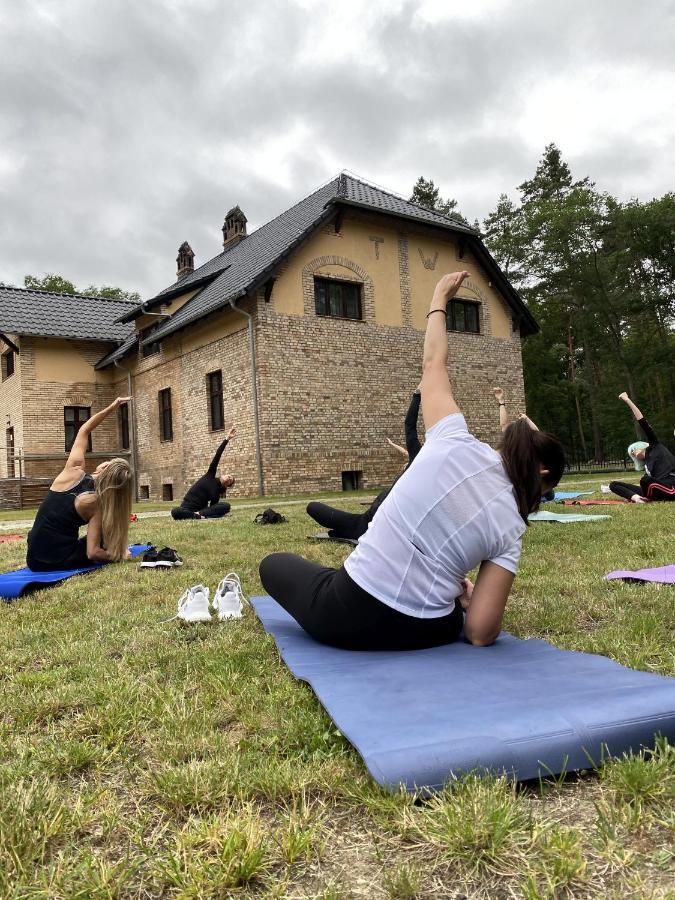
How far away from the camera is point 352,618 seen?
8.43 feet

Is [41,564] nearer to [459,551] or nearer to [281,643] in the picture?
[281,643]

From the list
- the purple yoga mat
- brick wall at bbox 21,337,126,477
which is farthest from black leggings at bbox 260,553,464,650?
brick wall at bbox 21,337,126,477

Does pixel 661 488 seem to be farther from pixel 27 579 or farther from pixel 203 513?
pixel 27 579

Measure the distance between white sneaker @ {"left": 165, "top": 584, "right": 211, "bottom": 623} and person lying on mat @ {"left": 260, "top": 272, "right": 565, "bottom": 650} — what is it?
3.55ft

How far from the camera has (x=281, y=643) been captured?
114 inches

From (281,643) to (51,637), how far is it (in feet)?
4.33

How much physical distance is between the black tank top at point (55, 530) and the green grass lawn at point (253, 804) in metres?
2.60

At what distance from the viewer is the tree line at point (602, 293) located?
29.5 m

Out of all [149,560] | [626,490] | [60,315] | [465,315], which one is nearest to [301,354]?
[465,315]

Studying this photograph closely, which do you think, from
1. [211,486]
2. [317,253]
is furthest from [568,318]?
[211,486]

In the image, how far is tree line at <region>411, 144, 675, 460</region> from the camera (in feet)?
96.9

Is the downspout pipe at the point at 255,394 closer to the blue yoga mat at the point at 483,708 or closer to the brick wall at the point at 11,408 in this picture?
the brick wall at the point at 11,408

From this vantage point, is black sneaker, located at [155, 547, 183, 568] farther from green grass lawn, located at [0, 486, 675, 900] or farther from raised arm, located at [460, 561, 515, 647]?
raised arm, located at [460, 561, 515, 647]

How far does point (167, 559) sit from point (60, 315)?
870 inches
